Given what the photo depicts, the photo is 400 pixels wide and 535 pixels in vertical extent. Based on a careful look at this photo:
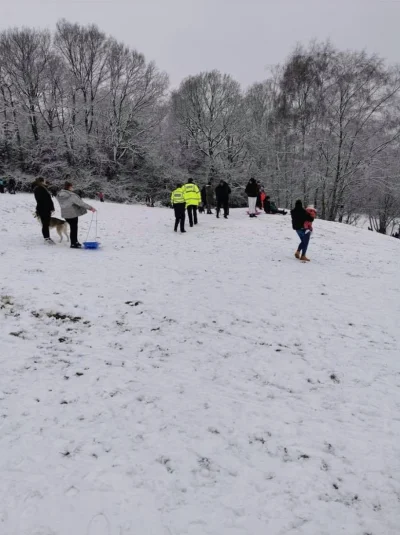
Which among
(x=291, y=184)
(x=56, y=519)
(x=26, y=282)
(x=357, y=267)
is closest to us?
(x=56, y=519)

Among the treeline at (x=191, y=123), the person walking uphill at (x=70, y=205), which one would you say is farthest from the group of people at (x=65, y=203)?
the treeline at (x=191, y=123)

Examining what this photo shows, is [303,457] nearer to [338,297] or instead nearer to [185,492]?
[185,492]

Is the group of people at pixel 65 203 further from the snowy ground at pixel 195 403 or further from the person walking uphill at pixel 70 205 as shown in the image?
the snowy ground at pixel 195 403

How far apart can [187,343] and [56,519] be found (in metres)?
2.81

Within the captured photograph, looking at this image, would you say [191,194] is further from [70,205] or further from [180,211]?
[70,205]

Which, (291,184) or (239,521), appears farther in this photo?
(291,184)

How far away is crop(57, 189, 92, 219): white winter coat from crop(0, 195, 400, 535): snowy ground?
2024mm

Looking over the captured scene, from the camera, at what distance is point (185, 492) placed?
275cm

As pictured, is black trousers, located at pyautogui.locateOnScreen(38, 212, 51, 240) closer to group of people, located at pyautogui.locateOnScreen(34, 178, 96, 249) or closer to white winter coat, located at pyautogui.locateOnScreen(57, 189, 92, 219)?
group of people, located at pyautogui.locateOnScreen(34, 178, 96, 249)

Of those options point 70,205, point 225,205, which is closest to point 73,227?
point 70,205

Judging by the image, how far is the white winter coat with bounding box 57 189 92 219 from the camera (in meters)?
9.08

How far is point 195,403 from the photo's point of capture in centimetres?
376

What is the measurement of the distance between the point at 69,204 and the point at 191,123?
25309 mm

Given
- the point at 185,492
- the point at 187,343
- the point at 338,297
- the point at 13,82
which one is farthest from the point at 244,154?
the point at 185,492
